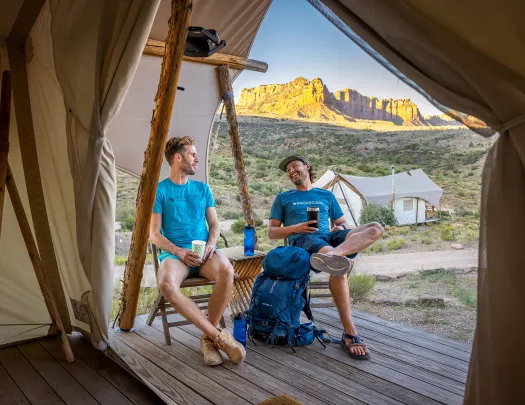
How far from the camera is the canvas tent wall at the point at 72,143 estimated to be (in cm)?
245

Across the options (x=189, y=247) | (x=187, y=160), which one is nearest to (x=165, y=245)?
(x=189, y=247)

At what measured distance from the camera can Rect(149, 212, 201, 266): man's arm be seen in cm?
305

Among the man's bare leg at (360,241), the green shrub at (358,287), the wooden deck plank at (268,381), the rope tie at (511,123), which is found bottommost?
the green shrub at (358,287)

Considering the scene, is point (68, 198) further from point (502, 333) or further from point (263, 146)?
point (263, 146)

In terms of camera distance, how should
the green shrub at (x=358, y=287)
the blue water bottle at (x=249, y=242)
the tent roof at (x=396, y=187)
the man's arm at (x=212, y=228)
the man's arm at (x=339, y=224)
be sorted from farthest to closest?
the tent roof at (x=396, y=187)
the green shrub at (x=358, y=287)
the blue water bottle at (x=249, y=242)
the man's arm at (x=339, y=224)
the man's arm at (x=212, y=228)

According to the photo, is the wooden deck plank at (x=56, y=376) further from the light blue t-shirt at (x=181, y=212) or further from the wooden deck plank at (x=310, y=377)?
the light blue t-shirt at (x=181, y=212)

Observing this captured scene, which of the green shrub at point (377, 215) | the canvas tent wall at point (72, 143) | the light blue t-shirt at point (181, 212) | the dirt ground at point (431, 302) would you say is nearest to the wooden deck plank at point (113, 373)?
the canvas tent wall at point (72, 143)

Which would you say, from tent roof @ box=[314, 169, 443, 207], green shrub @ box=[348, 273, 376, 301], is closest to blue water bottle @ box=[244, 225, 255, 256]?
green shrub @ box=[348, 273, 376, 301]

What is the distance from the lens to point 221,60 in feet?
14.1

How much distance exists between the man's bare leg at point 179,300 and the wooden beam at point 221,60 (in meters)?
1.98

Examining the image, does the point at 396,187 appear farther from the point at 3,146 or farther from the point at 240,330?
the point at 3,146

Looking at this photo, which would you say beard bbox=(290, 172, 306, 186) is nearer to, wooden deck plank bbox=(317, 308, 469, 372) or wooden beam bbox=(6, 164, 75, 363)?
wooden deck plank bbox=(317, 308, 469, 372)

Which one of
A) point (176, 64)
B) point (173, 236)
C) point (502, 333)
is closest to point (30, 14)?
point (176, 64)

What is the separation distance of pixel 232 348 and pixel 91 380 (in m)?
0.80
